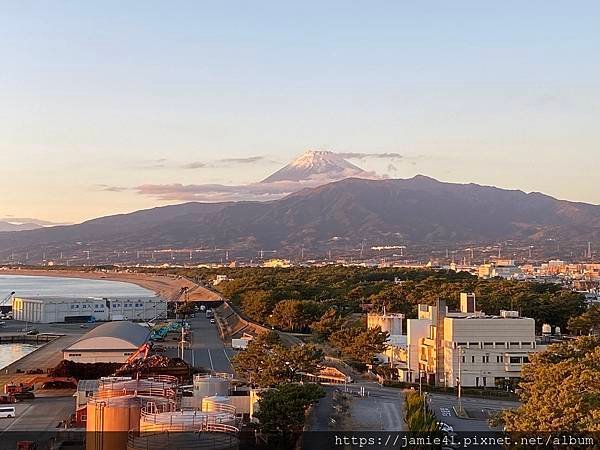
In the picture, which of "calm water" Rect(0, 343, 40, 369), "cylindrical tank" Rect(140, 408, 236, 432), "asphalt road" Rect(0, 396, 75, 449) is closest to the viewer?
"cylindrical tank" Rect(140, 408, 236, 432)

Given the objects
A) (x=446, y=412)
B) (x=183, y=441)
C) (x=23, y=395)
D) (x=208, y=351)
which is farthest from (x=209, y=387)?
(x=208, y=351)

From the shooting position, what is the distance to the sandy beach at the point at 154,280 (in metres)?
70.9

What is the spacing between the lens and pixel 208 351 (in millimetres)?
29422

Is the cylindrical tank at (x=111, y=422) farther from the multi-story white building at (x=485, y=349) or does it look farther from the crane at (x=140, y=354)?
the crane at (x=140, y=354)

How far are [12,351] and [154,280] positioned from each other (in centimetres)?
7200

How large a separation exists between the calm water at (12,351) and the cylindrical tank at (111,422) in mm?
20067

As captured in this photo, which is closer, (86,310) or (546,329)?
(546,329)

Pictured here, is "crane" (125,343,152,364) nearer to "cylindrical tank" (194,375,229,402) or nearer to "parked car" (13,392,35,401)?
"parked car" (13,392,35,401)

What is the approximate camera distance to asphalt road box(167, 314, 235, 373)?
2491 cm

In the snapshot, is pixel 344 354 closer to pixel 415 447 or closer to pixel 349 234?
pixel 415 447

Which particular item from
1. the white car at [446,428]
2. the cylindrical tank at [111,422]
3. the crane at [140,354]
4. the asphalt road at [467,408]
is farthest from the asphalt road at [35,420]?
the asphalt road at [467,408]

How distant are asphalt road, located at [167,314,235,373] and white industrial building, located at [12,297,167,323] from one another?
9.95m

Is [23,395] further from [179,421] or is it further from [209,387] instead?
[179,421]

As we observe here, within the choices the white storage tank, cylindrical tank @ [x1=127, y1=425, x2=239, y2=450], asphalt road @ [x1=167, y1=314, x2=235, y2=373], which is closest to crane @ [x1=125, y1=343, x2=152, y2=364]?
asphalt road @ [x1=167, y1=314, x2=235, y2=373]
